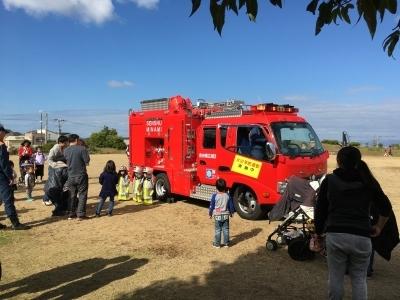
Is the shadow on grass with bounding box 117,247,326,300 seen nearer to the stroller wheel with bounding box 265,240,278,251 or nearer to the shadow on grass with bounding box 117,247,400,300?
the shadow on grass with bounding box 117,247,400,300

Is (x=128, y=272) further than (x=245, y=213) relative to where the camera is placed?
No

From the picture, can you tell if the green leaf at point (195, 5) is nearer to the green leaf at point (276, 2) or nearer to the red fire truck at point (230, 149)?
the green leaf at point (276, 2)

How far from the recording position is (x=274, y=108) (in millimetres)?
11516

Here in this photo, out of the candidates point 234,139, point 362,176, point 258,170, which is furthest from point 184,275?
point 234,139

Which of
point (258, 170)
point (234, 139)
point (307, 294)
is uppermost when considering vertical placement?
point (234, 139)

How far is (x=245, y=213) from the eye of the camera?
11047 millimetres

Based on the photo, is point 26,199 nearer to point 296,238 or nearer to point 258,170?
point 258,170

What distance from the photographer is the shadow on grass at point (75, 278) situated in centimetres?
597

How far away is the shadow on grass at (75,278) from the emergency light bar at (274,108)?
525 centimetres

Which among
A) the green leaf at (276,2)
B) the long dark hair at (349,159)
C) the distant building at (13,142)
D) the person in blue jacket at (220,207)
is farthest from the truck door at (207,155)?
the distant building at (13,142)

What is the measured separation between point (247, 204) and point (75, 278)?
17.8 feet

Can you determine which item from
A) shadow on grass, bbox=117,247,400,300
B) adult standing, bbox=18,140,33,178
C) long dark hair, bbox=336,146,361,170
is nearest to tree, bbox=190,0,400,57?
long dark hair, bbox=336,146,361,170

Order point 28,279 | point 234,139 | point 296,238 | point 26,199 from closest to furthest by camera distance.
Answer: point 28,279 < point 296,238 < point 234,139 < point 26,199

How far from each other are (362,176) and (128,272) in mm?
3944
